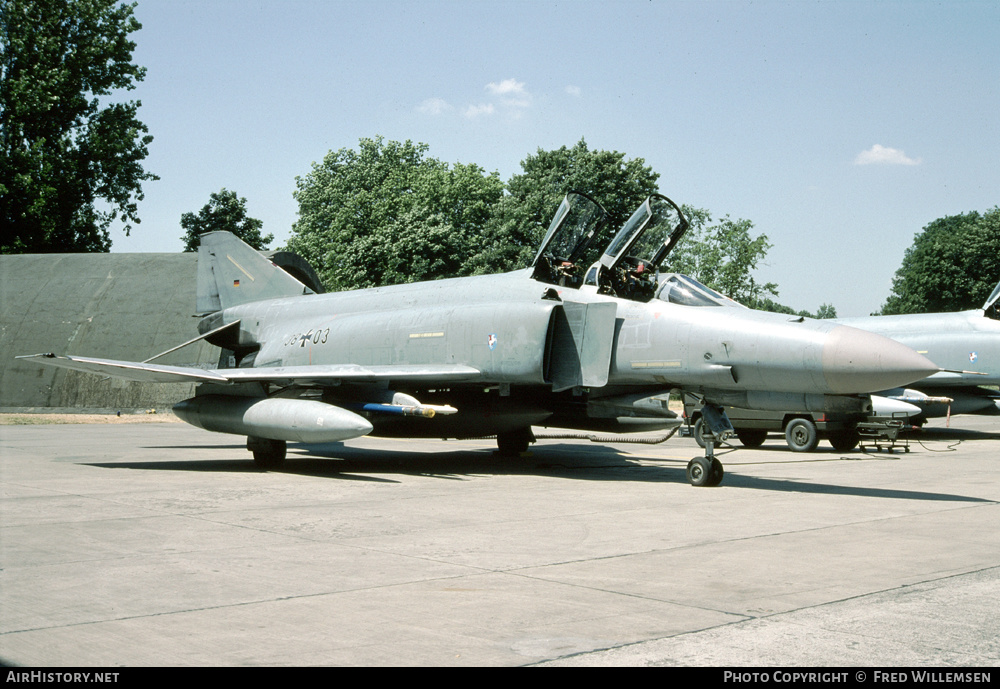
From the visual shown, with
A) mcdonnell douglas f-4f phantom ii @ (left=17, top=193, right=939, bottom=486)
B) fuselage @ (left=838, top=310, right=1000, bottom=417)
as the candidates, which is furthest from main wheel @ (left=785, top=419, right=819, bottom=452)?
fuselage @ (left=838, top=310, right=1000, bottom=417)

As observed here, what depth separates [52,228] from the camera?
145ft

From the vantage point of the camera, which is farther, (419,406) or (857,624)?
(419,406)

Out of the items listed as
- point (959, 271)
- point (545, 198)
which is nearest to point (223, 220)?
point (545, 198)

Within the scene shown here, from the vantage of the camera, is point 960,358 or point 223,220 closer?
point 960,358

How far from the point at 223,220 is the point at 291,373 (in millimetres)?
64146

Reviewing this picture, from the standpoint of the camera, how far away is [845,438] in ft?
60.8

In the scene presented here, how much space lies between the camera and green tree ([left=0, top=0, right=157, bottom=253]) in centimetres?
4306

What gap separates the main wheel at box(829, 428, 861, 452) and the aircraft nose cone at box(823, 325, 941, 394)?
962 centimetres

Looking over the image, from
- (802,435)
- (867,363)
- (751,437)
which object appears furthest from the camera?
(751,437)

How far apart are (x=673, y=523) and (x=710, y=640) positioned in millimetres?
3891

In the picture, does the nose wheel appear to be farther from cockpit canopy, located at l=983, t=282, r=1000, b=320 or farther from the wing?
cockpit canopy, located at l=983, t=282, r=1000, b=320

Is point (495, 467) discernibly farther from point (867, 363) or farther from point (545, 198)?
point (545, 198)
